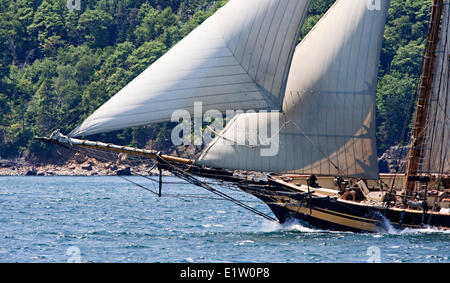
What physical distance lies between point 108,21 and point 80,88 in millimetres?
26656

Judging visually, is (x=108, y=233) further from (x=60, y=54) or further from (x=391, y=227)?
(x=60, y=54)

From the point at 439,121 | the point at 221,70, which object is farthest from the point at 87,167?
→ the point at 221,70

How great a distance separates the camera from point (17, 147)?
119m

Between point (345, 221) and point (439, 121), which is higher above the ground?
point (439, 121)

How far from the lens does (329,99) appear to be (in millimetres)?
37875

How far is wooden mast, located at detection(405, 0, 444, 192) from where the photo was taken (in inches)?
1537

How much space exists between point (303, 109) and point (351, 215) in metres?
4.38

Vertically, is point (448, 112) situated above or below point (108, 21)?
below

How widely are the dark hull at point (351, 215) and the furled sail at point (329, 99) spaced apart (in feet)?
4.21

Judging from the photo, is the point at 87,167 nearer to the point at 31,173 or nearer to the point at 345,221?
the point at 31,173

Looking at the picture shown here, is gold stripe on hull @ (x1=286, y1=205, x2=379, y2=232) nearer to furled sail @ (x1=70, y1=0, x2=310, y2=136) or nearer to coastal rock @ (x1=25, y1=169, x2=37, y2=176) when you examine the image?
furled sail @ (x1=70, y1=0, x2=310, y2=136)

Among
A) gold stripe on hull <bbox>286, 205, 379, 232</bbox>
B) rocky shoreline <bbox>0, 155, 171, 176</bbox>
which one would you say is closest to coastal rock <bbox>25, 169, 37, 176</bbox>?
rocky shoreline <bbox>0, 155, 171, 176</bbox>
